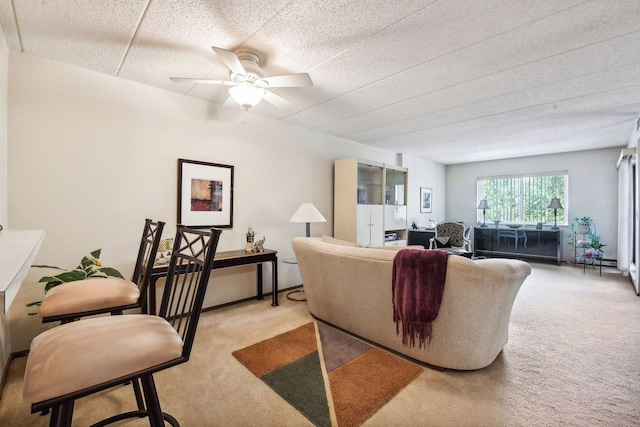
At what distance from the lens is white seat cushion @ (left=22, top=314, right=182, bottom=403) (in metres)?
0.83

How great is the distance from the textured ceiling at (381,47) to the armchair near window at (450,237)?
2.56 m

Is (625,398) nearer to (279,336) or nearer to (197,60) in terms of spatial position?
(279,336)

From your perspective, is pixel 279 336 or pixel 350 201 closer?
pixel 279 336

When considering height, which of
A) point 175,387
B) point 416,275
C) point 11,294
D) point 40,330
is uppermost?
point 11,294

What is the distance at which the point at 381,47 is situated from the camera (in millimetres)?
2168

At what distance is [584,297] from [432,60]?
378cm

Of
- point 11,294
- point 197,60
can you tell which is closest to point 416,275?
point 11,294

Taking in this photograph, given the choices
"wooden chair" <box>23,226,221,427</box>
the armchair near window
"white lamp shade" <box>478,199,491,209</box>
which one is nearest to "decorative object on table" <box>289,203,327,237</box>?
"wooden chair" <box>23,226,221,427</box>

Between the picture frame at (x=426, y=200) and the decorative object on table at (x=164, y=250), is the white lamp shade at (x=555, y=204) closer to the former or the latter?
the picture frame at (x=426, y=200)

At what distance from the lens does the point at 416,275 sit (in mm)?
1996

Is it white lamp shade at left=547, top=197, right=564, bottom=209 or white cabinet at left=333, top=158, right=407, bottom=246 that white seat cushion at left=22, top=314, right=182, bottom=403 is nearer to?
white cabinet at left=333, top=158, right=407, bottom=246

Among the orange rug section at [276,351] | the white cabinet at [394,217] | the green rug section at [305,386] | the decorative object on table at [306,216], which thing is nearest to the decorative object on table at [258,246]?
the decorative object on table at [306,216]

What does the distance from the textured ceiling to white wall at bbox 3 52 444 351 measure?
21cm

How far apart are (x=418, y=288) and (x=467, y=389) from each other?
691 mm
